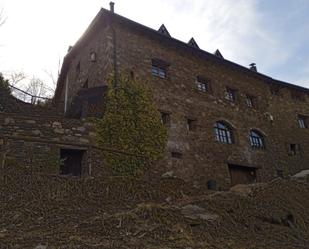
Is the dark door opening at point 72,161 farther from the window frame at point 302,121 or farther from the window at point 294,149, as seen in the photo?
the window frame at point 302,121

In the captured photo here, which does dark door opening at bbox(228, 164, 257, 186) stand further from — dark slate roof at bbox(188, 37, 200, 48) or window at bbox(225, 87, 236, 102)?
dark slate roof at bbox(188, 37, 200, 48)

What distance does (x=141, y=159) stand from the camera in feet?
39.2

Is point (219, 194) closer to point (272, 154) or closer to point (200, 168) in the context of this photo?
point (200, 168)

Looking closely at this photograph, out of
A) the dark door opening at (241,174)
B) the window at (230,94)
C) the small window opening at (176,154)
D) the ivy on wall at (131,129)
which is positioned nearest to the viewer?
the ivy on wall at (131,129)

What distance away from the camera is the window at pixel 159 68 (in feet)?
49.3

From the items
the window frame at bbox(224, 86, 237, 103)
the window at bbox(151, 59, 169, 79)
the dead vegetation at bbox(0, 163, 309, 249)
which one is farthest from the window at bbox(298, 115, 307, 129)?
the dead vegetation at bbox(0, 163, 309, 249)

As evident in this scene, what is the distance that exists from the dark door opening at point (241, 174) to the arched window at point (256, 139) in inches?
57.5

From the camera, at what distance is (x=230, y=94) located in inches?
701

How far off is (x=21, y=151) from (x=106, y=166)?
8.96ft

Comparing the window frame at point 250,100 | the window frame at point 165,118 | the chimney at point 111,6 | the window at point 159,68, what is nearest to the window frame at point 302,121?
the window frame at point 250,100

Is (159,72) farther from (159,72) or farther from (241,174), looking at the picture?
(241,174)

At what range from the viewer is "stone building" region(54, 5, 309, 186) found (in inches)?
546

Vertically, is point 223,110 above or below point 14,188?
above

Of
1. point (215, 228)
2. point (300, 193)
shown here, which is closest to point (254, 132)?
point (300, 193)
